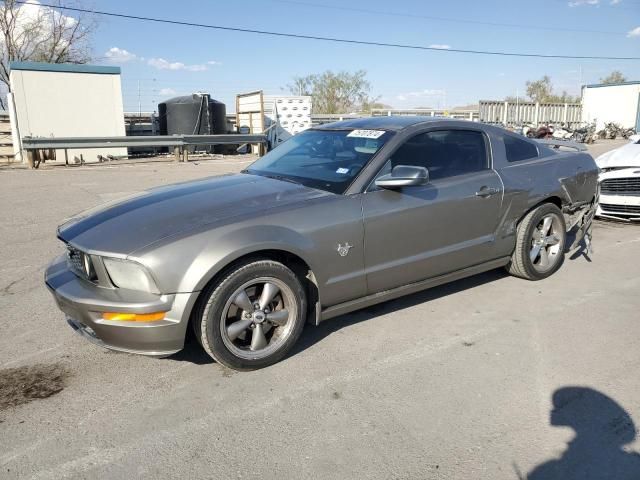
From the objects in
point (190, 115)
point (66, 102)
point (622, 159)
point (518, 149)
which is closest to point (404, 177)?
point (518, 149)

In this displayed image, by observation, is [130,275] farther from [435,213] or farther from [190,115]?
[190,115]

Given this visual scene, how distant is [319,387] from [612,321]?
2.52 m

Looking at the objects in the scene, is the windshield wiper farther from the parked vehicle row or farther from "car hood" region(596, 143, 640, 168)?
the parked vehicle row

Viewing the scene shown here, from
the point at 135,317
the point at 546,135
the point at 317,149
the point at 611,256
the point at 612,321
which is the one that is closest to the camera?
the point at 135,317

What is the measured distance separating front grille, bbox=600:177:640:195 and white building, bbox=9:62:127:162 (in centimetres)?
1603

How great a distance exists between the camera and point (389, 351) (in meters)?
3.62

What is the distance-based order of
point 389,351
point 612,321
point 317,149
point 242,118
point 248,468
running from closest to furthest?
point 248,468, point 389,351, point 612,321, point 317,149, point 242,118

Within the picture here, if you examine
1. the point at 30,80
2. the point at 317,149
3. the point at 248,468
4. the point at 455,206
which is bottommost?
the point at 248,468

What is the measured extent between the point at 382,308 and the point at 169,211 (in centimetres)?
→ 195

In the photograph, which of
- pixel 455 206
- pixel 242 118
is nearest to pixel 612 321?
pixel 455 206

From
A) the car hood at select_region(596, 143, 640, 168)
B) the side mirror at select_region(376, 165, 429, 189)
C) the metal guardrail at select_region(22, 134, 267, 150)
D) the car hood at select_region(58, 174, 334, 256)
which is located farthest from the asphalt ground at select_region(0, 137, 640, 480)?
the metal guardrail at select_region(22, 134, 267, 150)

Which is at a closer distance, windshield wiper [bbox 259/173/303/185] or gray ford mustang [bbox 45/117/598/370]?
gray ford mustang [bbox 45/117/598/370]

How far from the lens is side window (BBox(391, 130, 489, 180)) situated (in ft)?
13.4

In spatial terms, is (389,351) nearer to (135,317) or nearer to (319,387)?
(319,387)
